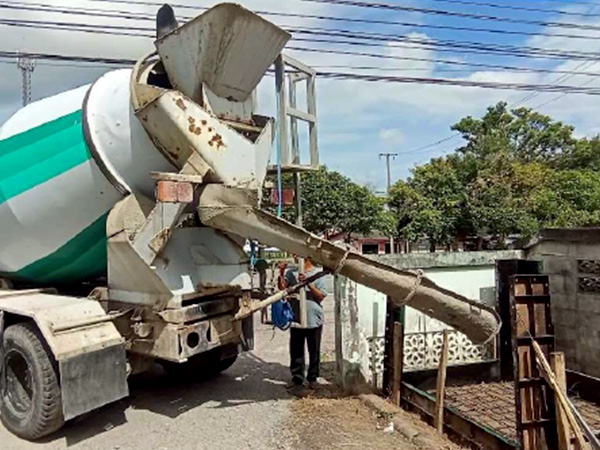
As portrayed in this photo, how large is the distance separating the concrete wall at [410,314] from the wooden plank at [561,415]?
214cm

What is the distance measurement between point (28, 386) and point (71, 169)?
2038 mm

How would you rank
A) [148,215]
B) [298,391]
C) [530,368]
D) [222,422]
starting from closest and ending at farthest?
[530,368]
[148,215]
[222,422]
[298,391]

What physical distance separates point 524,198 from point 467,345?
58.6 feet

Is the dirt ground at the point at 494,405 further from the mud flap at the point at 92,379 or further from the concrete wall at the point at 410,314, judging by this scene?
the mud flap at the point at 92,379

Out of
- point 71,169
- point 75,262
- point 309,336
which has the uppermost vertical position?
point 71,169

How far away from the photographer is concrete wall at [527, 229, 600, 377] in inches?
250

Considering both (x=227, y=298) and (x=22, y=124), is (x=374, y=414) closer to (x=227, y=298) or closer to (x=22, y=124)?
(x=227, y=298)

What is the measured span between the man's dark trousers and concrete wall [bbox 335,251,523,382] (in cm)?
28

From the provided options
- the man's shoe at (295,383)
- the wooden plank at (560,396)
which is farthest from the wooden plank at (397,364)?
the wooden plank at (560,396)

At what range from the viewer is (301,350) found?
6.22 meters

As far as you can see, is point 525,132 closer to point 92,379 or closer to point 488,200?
point 488,200

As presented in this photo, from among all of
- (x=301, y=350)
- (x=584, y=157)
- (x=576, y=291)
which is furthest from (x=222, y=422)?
(x=584, y=157)

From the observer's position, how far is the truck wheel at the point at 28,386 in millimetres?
4719

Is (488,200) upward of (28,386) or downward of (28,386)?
upward
